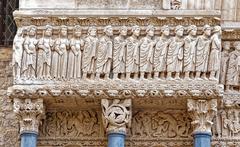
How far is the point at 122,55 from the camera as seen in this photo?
38.9 ft

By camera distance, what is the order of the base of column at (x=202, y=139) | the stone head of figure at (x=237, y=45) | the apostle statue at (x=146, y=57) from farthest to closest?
1. the stone head of figure at (x=237, y=45)
2. the apostle statue at (x=146, y=57)
3. the base of column at (x=202, y=139)

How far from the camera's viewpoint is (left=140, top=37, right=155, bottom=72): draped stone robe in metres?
11.8

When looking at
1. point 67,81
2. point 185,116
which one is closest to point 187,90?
point 185,116

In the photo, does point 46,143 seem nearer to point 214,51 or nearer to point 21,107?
point 21,107

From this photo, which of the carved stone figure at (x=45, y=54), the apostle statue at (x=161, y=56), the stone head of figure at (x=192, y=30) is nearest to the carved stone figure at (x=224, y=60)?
the stone head of figure at (x=192, y=30)

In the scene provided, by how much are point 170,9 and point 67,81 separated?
62.3 inches

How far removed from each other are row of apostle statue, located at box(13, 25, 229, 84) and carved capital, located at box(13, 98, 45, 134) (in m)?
0.31

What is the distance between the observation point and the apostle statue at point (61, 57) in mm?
11836

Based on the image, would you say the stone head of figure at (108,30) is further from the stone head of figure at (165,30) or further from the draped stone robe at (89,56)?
the stone head of figure at (165,30)

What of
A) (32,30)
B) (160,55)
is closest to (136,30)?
(160,55)

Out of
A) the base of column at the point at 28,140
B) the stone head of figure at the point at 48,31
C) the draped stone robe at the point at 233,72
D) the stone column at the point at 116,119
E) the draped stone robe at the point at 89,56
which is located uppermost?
the stone head of figure at the point at 48,31

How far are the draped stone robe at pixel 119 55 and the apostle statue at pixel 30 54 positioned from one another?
39.6 inches

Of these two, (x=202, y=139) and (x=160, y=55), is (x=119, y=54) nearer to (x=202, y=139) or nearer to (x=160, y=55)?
(x=160, y=55)

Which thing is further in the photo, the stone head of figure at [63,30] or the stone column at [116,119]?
the stone head of figure at [63,30]
